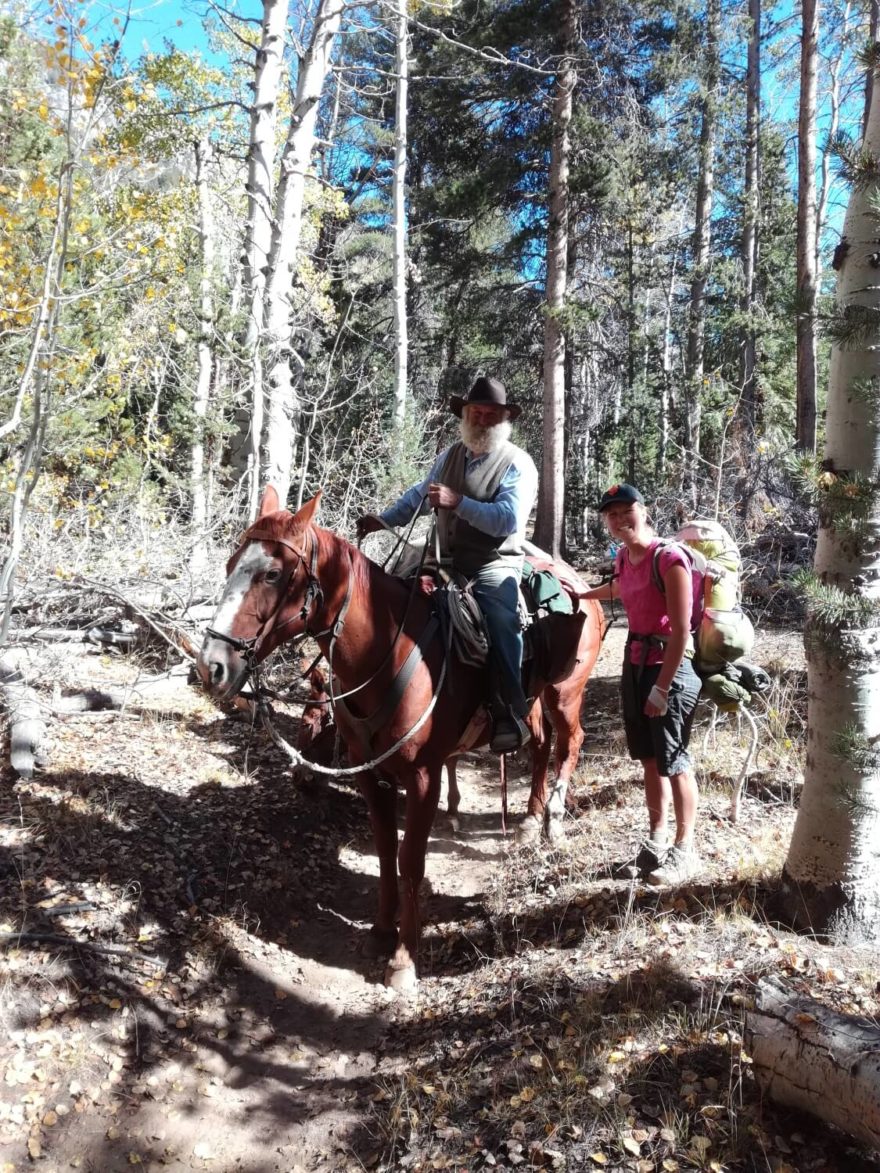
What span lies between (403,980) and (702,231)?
19.3m

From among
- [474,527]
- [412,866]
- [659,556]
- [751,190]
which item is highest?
[751,190]

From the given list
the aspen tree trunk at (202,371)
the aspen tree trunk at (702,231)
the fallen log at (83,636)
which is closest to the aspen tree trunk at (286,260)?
the aspen tree trunk at (202,371)

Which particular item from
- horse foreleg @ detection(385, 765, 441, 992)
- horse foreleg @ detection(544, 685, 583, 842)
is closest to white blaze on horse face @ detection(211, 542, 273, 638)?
horse foreleg @ detection(385, 765, 441, 992)

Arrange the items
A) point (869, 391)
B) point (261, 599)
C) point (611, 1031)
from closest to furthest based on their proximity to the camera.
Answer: point (869, 391) → point (611, 1031) → point (261, 599)

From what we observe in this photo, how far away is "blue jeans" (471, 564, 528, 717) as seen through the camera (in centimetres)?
426

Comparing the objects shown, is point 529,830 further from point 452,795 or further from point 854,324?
point 854,324

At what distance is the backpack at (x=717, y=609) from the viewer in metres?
4.33

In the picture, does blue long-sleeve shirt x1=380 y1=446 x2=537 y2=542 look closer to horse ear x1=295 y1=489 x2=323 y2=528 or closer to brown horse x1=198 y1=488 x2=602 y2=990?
brown horse x1=198 y1=488 x2=602 y2=990

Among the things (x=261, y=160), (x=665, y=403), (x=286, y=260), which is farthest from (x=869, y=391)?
(x=665, y=403)

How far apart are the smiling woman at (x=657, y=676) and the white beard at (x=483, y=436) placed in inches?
28.8

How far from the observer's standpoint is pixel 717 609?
14.6 ft

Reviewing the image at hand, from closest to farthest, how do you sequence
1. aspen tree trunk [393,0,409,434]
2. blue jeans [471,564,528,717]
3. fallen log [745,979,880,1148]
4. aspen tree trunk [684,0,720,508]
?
1. fallen log [745,979,880,1148]
2. blue jeans [471,564,528,717]
3. aspen tree trunk [393,0,409,434]
4. aspen tree trunk [684,0,720,508]

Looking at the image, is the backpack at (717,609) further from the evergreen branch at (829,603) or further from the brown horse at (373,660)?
the brown horse at (373,660)

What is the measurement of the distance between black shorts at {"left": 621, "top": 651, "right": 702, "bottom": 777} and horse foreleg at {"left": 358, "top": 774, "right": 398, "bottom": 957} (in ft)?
4.97
